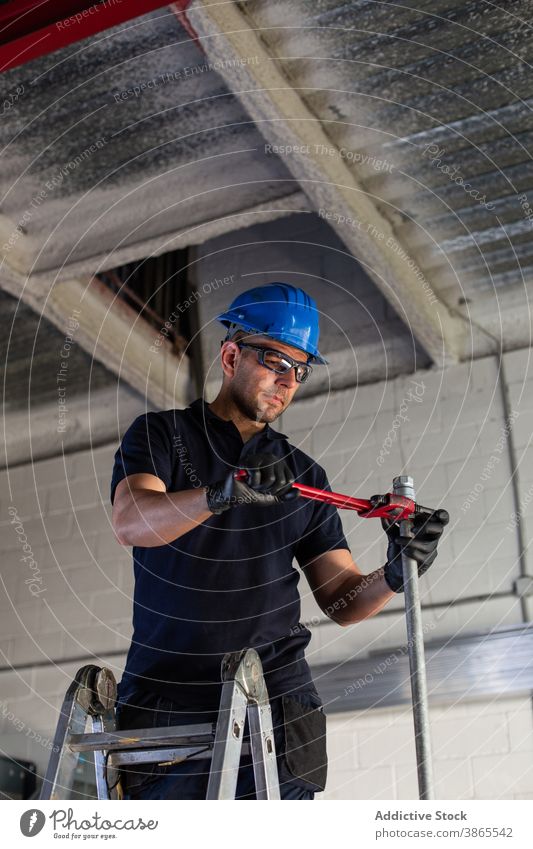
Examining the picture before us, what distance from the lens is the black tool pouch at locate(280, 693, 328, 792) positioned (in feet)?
7.65

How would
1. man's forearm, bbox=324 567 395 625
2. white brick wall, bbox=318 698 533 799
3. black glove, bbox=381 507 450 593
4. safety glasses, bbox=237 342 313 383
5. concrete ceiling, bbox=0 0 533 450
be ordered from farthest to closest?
white brick wall, bbox=318 698 533 799
concrete ceiling, bbox=0 0 533 450
safety glasses, bbox=237 342 313 383
man's forearm, bbox=324 567 395 625
black glove, bbox=381 507 450 593

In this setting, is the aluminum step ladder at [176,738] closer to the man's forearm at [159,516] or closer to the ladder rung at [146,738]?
the ladder rung at [146,738]

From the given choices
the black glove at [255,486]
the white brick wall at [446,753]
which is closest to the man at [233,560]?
the black glove at [255,486]

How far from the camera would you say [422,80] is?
12.3ft

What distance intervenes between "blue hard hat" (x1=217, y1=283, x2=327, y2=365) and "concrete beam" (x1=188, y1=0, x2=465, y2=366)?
1.00 metres

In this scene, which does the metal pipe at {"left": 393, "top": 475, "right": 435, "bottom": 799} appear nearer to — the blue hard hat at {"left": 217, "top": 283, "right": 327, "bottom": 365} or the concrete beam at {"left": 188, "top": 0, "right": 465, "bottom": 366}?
the blue hard hat at {"left": 217, "top": 283, "right": 327, "bottom": 365}

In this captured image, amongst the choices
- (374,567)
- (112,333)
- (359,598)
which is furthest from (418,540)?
(112,333)

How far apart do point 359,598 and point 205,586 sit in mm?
425

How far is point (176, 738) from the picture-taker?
2.21 meters

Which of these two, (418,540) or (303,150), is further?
(303,150)

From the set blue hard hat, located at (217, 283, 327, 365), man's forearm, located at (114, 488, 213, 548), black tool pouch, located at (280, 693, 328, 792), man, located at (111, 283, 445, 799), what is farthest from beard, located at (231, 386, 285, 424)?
black tool pouch, located at (280, 693, 328, 792)

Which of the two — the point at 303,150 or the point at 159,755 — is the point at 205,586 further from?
the point at 303,150
